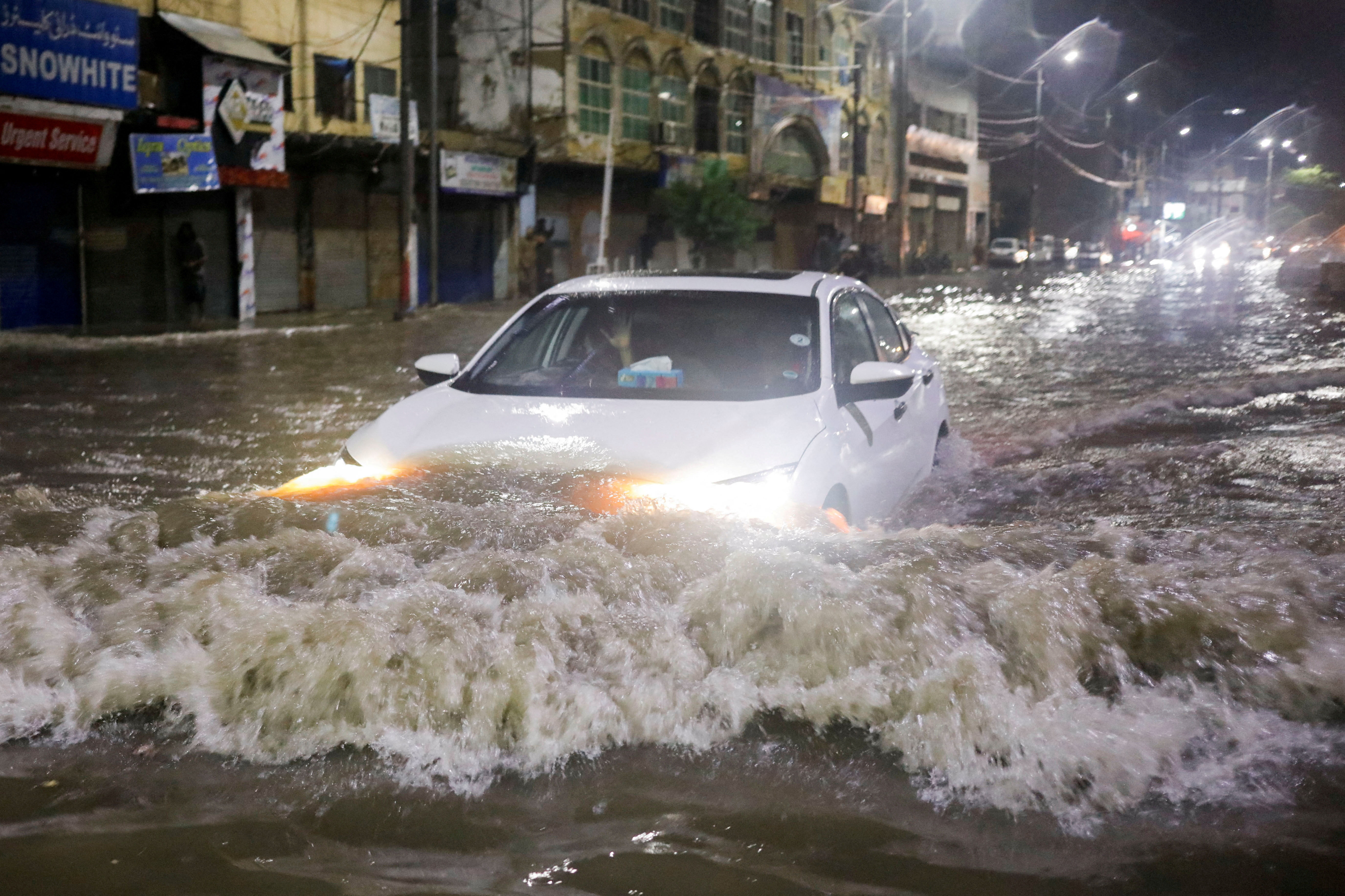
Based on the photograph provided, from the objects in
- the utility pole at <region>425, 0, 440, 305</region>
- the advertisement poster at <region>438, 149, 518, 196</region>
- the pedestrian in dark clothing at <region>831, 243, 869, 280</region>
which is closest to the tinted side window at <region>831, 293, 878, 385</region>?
the utility pole at <region>425, 0, 440, 305</region>

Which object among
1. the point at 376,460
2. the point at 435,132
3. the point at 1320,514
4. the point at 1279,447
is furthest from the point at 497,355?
the point at 435,132

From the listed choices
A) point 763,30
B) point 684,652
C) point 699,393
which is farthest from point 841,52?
point 684,652

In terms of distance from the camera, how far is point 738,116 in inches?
1753

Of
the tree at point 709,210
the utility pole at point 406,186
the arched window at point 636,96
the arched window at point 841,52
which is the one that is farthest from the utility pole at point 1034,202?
the utility pole at point 406,186

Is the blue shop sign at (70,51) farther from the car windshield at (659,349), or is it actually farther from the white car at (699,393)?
the car windshield at (659,349)

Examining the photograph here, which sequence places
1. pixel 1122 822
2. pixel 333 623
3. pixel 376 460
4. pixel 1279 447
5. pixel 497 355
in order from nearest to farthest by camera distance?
pixel 1122 822 → pixel 333 623 → pixel 376 460 → pixel 497 355 → pixel 1279 447

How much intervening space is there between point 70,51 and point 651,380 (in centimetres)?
1792

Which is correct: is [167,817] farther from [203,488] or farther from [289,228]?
[289,228]

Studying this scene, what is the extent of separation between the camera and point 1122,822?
2.85 metres

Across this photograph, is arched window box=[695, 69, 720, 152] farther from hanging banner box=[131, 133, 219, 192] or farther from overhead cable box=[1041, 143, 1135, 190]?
overhead cable box=[1041, 143, 1135, 190]

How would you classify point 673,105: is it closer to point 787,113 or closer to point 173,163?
point 787,113

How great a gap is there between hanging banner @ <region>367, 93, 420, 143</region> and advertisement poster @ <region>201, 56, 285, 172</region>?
10.5 feet

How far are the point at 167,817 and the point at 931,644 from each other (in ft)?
6.41

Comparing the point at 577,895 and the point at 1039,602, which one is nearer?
the point at 577,895
